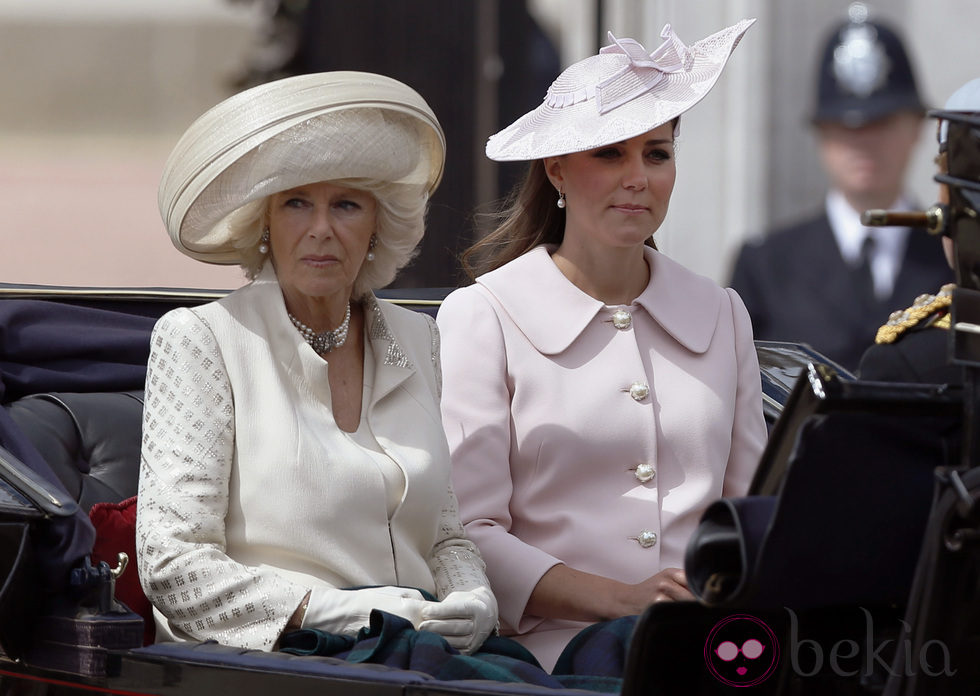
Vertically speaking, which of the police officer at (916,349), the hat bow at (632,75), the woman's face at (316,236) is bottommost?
the police officer at (916,349)

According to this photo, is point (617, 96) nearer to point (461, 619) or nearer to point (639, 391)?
point (639, 391)

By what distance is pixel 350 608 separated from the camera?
8.46 feet

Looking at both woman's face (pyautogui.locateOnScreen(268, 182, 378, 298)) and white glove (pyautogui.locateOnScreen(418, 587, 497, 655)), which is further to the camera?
woman's face (pyautogui.locateOnScreen(268, 182, 378, 298))

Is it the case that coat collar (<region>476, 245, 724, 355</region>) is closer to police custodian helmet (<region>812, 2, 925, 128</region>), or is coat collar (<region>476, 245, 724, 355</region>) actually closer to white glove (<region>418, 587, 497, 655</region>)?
white glove (<region>418, 587, 497, 655</region>)

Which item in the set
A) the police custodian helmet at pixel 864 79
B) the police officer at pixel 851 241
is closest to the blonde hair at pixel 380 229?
the police officer at pixel 851 241

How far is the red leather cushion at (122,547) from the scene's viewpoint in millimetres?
2807

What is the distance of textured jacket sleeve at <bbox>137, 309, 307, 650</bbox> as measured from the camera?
2543mm

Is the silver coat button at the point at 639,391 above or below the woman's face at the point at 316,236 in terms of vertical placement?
below

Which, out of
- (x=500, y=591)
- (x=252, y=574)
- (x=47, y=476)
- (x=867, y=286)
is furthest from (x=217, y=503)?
(x=867, y=286)

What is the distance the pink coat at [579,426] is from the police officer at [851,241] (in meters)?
2.28

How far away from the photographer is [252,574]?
8.45ft

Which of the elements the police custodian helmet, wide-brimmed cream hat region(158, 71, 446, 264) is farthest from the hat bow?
the police custodian helmet

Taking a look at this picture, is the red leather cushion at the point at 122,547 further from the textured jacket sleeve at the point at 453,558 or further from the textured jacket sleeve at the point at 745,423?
the textured jacket sleeve at the point at 745,423

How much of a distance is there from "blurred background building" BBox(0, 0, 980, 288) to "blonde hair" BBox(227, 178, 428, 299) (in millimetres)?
3126
